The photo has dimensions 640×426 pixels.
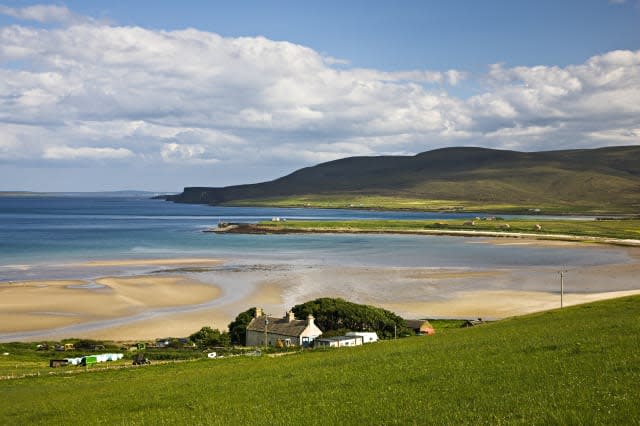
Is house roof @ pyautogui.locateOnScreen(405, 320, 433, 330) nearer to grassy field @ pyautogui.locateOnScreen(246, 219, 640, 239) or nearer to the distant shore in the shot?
the distant shore

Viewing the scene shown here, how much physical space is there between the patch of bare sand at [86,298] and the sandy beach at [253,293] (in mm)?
86

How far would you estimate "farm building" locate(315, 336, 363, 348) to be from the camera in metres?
37.5

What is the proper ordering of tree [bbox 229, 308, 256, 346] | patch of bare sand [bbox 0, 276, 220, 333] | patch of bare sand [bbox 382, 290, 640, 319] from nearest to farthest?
tree [bbox 229, 308, 256, 346] → patch of bare sand [bbox 0, 276, 220, 333] → patch of bare sand [bbox 382, 290, 640, 319]

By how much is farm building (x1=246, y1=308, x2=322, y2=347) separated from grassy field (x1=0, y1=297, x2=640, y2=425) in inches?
399

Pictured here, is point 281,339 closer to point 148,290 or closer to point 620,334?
point 620,334

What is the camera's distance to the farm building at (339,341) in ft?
123

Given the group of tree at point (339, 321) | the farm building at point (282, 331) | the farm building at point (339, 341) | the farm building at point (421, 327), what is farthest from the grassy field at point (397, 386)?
the farm building at point (421, 327)

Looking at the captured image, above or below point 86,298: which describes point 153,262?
above

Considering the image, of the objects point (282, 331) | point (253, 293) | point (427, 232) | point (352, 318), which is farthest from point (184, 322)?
point (427, 232)

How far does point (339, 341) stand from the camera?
124ft

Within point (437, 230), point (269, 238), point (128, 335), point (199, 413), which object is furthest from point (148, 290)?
point (437, 230)

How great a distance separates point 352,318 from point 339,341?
6134 mm

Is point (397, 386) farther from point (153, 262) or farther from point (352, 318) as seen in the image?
point (153, 262)

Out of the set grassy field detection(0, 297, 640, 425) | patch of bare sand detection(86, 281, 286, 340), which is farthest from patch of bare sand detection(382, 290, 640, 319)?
grassy field detection(0, 297, 640, 425)
